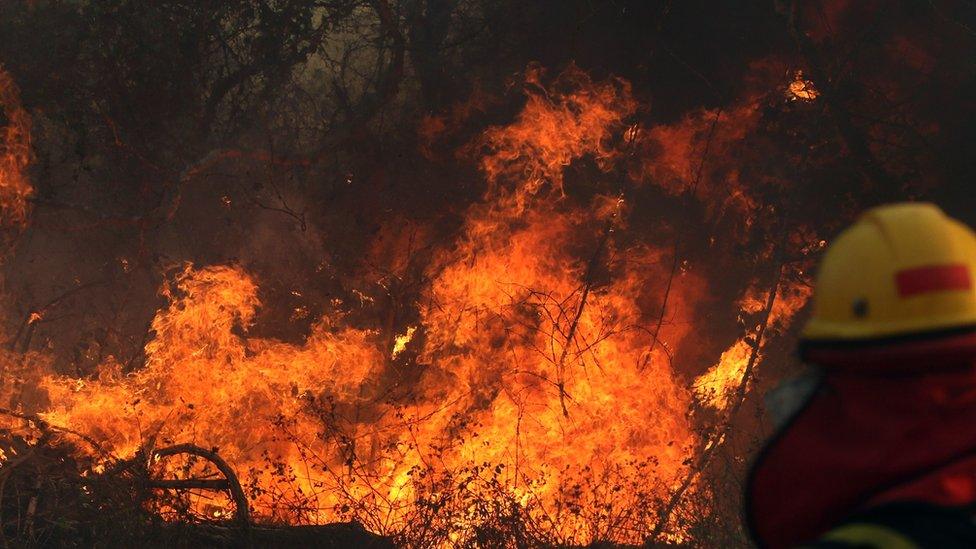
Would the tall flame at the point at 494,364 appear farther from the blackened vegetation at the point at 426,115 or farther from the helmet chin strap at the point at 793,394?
the helmet chin strap at the point at 793,394

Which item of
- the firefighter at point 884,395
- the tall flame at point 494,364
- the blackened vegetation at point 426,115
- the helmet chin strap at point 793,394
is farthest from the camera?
the blackened vegetation at point 426,115

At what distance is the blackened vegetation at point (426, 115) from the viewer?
33.6 ft

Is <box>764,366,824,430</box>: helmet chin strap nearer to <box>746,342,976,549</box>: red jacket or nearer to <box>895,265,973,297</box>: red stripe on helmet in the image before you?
<box>746,342,976,549</box>: red jacket

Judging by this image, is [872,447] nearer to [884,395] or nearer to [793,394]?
[884,395]

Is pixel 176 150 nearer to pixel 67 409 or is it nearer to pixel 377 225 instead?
pixel 377 225

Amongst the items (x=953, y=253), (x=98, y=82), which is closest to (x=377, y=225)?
(x=98, y=82)

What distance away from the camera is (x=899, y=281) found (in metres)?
1.43

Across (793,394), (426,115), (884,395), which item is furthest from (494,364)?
(884,395)

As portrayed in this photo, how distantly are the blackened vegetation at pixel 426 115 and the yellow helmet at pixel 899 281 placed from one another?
27.4ft

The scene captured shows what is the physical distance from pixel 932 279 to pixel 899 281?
52 millimetres

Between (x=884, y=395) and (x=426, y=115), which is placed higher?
(x=426, y=115)

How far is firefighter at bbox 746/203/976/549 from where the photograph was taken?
135 centimetres

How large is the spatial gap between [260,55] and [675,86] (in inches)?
217

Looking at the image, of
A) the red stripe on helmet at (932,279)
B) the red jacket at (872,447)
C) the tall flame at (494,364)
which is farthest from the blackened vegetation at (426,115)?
the red stripe on helmet at (932,279)
